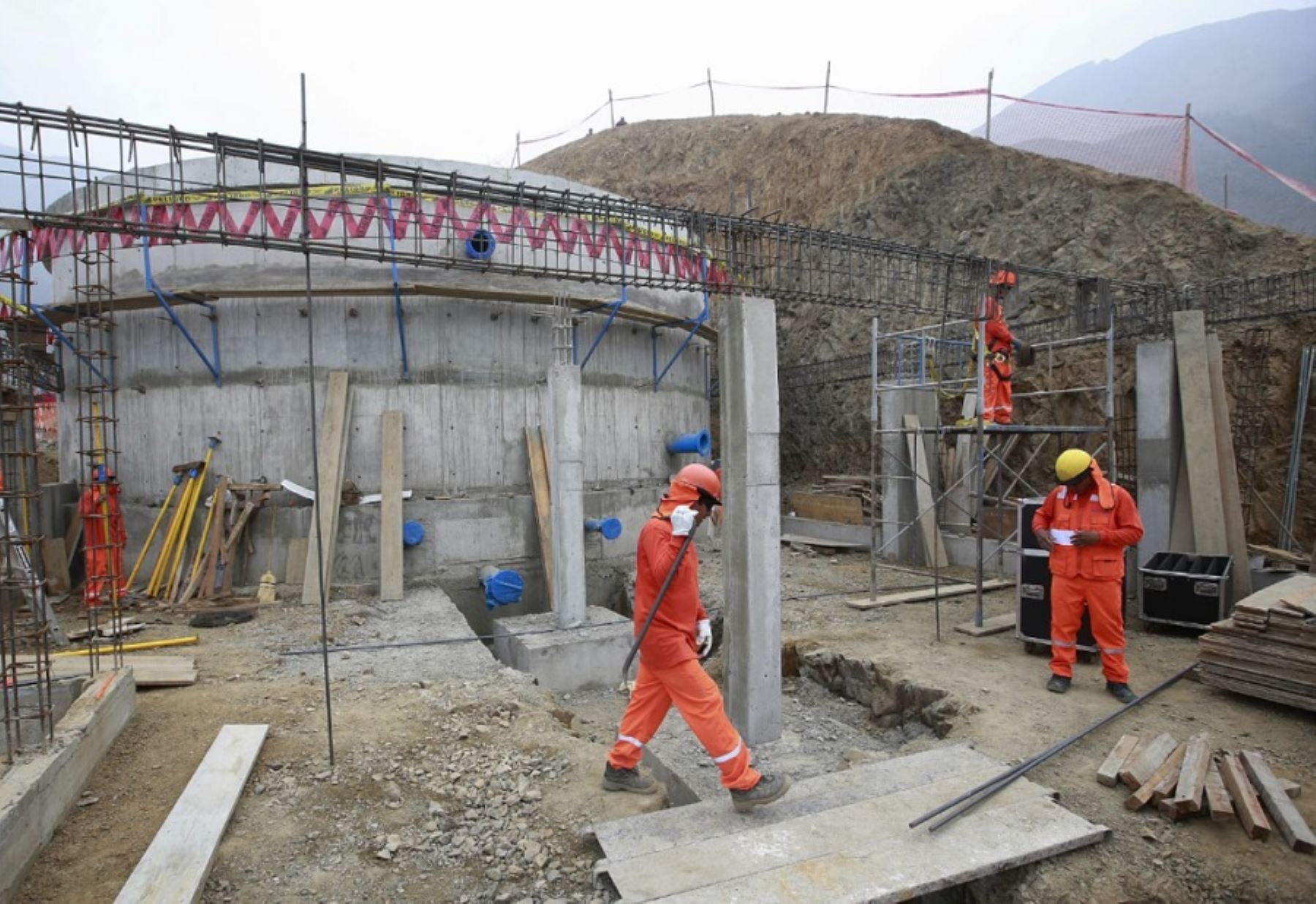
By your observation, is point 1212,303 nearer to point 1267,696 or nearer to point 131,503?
point 1267,696

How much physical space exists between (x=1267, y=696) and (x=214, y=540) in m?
11.9

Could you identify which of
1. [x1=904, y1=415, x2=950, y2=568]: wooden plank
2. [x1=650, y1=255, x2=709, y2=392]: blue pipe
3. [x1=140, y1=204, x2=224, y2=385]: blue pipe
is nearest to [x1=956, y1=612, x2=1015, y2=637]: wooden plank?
[x1=904, y1=415, x2=950, y2=568]: wooden plank

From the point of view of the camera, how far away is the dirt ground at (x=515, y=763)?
385 cm

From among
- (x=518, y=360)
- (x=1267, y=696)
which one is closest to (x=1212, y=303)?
(x=1267, y=696)

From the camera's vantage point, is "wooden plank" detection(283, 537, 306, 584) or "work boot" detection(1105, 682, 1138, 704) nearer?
"work boot" detection(1105, 682, 1138, 704)

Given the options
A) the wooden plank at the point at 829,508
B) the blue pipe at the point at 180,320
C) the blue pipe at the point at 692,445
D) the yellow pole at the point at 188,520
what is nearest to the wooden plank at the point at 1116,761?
the blue pipe at the point at 692,445

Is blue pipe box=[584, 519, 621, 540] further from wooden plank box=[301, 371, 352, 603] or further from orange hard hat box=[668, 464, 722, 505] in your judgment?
orange hard hat box=[668, 464, 722, 505]

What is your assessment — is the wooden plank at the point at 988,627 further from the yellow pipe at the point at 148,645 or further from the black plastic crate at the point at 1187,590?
the yellow pipe at the point at 148,645

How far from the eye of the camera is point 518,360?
12008 millimetres

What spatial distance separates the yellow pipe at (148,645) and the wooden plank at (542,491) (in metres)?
4.63

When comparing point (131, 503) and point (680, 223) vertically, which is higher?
point (680, 223)

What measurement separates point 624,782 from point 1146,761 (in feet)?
A: 11.2

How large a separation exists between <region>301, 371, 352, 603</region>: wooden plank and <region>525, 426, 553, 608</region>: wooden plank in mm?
2759

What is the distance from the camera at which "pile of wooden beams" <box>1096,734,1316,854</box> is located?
13.4ft
